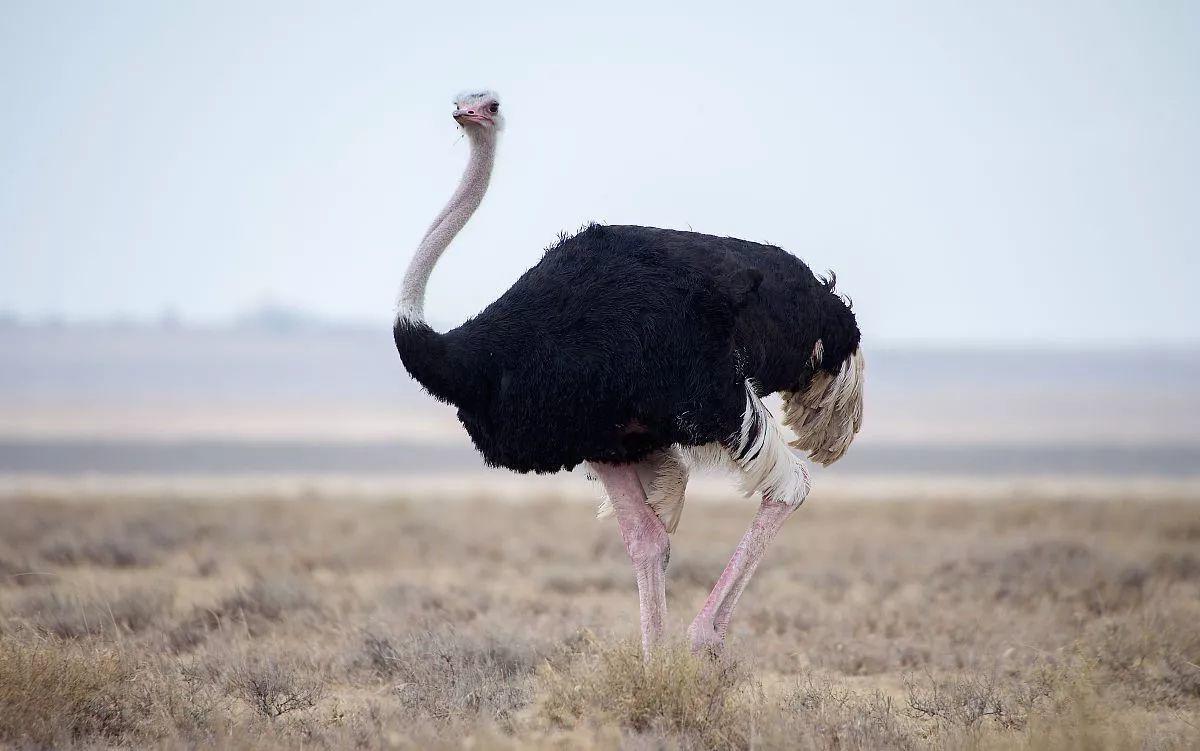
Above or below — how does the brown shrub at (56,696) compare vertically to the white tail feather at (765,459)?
below

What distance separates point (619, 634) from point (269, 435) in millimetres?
54233

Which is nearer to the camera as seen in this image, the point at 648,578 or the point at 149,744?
the point at 149,744

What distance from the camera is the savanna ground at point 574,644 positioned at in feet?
17.9

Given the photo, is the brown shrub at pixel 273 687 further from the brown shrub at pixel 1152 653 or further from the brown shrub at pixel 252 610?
the brown shrub at pixel 1152 653

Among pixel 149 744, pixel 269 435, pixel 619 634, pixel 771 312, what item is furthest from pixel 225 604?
pixel 269 435

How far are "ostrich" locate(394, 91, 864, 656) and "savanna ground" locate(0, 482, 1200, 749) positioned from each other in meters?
0.66

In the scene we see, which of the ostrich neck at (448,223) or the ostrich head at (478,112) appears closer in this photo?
the ostrich neck at (448,223)

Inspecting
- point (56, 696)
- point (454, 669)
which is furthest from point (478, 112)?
point (56, 696)

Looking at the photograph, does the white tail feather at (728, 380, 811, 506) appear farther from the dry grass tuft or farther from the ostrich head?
the ostrich head

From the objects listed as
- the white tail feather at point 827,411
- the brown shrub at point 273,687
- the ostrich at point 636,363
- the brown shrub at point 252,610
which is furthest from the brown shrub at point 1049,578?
the brown shrub at point 273,687

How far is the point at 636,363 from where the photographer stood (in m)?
5.83

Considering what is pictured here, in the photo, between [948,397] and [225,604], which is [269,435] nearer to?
[948,397]

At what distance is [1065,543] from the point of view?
12211mm

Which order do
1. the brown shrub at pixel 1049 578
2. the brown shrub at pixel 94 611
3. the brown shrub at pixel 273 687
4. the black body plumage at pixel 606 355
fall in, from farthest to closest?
the brown shrub at pixel 1049 578
the brown shrub at pixel 94 611
the brown shrub at pixel 273 687
the black body plumage at pixel 606 355
